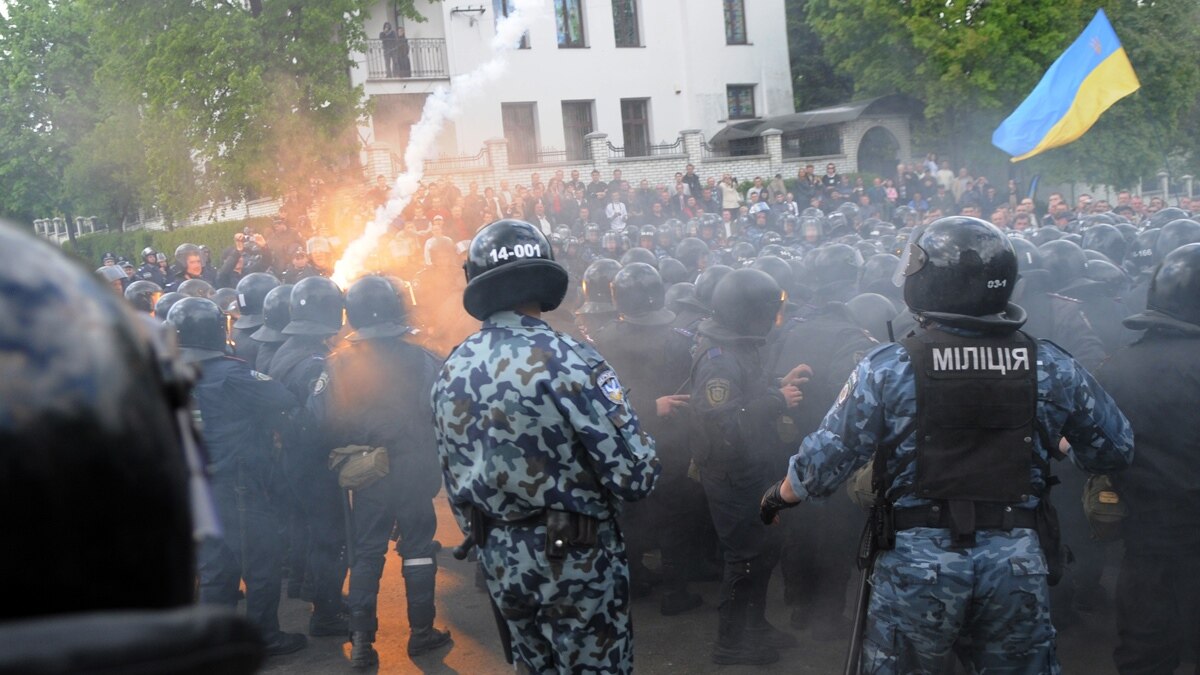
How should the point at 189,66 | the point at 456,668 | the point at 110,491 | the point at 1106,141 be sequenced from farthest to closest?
1. the point at 1106,141
2. the point at 189,66
3. the point at 456,668
4. the point at 110,491

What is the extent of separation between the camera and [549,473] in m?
3.79

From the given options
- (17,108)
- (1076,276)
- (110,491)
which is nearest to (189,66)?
(1076,276)

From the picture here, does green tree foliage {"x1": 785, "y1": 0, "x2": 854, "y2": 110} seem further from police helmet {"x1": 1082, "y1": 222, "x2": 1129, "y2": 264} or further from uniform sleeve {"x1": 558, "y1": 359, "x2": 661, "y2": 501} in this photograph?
uniform sleeve {"x1": 558, "y1": 359, "x2": 661, "y2": 501}

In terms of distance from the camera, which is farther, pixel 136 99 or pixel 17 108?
pixel 17 108

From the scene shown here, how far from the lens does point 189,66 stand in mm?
20562

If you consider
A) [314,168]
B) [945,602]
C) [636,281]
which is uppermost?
[314,168]

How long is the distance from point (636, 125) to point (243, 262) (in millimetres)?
21953

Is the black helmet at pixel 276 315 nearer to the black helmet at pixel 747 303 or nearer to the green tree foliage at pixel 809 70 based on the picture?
the black helmet at pixel 747 303

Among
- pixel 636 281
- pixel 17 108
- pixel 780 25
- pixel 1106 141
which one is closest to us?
pixel 636 281

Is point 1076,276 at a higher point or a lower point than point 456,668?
higher

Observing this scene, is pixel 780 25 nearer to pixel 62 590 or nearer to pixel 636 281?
pixel 636 281

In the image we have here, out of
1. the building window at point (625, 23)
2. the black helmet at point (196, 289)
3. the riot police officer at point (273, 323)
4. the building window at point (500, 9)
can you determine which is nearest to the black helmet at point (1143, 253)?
the riot police officer at point (273, 323)

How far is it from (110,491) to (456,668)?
565 centimetres

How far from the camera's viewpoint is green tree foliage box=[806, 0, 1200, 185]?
29844 millimetres
